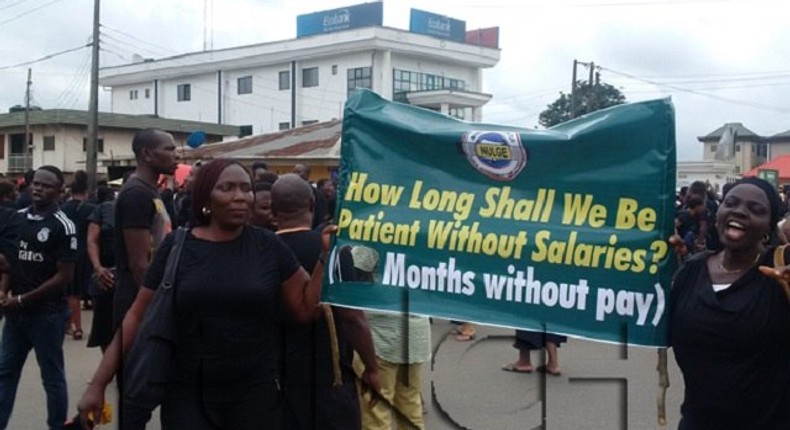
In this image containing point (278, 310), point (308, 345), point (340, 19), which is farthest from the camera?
point (340, 19)

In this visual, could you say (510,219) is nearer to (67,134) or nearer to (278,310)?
(278,310)

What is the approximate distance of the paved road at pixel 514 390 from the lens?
667 centimetres

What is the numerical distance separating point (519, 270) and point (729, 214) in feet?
2.67

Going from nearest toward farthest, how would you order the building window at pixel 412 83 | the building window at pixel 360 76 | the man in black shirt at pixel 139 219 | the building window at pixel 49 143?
the man in black shirt at pixel 139 219, the building window at pixel 49 143, the building window at pixel 360 76, the building window at pixel 412 83

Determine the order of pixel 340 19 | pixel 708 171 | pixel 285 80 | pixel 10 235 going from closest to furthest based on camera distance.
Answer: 1. pixel 10 235
2. pixel 708 171
3. pixel 285 80
4. pixel 340 19

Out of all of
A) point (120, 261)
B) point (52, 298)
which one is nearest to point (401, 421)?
point (120, 261)

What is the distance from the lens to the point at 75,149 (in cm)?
4616

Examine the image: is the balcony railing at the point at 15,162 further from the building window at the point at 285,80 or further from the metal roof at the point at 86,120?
the building window at the point at 285,80

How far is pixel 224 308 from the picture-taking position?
3.35 m

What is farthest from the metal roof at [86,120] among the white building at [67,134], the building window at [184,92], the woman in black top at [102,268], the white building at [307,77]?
the woman in black top at [102,268]

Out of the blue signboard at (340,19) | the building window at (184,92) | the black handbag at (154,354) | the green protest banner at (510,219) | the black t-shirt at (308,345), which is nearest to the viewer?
the black handbag at (154,354)

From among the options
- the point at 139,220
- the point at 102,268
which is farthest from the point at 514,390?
the point at 139,220

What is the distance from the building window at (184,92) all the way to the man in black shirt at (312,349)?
6620cm

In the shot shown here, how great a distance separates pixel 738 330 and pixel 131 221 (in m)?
3.05
